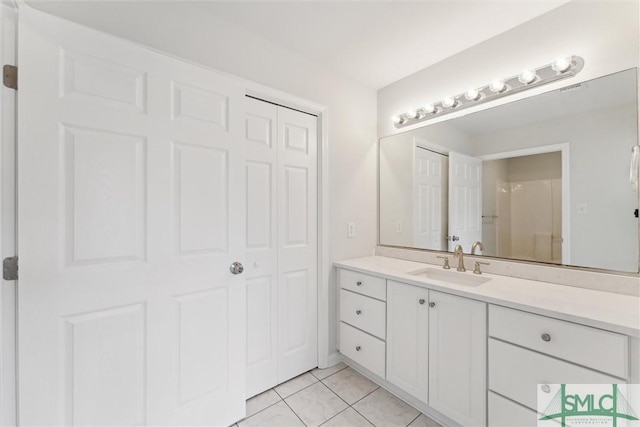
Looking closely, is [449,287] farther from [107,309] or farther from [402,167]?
[107,309]

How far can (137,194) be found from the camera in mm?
1211

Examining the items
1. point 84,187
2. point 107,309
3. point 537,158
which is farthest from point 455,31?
point 107,309

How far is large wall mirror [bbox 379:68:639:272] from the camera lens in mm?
1352

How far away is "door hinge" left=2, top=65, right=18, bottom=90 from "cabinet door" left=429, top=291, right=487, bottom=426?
2.16m

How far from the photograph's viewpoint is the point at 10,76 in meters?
1.00

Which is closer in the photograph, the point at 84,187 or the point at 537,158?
the point at 84,187

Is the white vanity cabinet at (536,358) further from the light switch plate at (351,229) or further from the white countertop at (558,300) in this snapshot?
the light switch plate at (351,229)

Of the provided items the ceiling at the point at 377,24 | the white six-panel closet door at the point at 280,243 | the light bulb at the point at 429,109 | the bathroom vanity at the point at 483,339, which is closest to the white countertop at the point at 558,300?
the bathroom vanity at the point at 483,339

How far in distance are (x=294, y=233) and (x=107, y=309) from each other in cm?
114

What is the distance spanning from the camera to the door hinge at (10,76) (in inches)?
38.9

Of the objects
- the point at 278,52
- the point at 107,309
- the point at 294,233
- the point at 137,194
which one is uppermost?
the point at 278,52

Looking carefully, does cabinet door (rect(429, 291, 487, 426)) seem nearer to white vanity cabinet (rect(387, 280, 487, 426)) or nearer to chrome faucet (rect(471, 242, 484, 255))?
white vanity cabinet (rect(387, 280, 487, 426))

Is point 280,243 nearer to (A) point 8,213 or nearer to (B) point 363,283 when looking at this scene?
(B) point 363,283

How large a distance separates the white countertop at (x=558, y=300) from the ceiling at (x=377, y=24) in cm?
162
